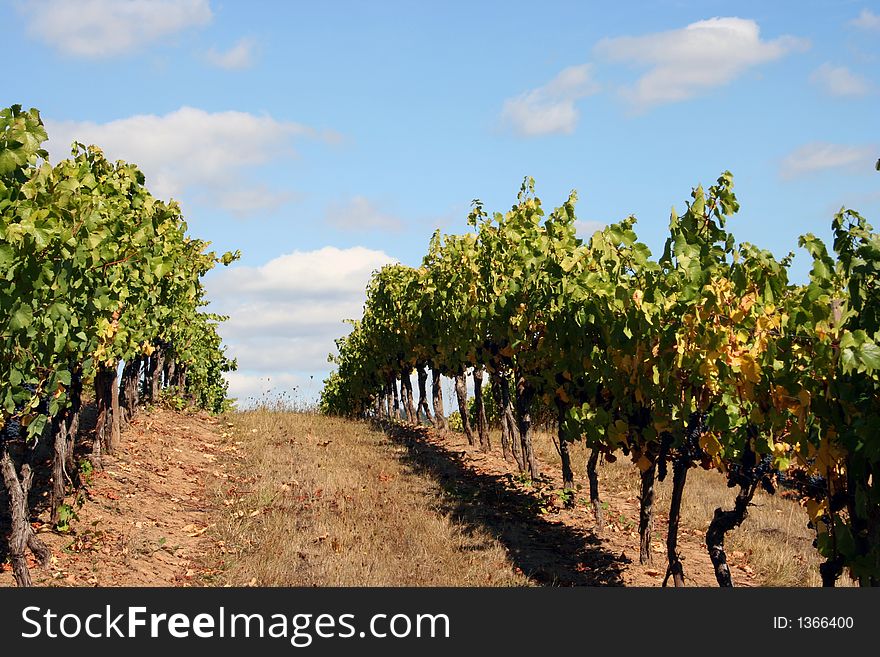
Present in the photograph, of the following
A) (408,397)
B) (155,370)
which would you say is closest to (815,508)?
(155,370)

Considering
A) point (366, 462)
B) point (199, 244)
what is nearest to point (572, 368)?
point (366, 462)

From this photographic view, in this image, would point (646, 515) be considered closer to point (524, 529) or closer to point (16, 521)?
point (524, 529)

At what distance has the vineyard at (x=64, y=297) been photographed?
1034 cm

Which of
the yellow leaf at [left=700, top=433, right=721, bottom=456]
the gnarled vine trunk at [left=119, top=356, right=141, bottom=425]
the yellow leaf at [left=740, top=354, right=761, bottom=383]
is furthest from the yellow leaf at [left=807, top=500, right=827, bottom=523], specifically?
the gnarled vine trunk at [left=119, top=356, right=141, bottom=425]

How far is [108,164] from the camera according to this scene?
20.3 m

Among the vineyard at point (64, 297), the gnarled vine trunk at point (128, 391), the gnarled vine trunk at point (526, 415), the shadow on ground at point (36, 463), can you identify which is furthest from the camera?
the gnarled vine trunk at point (128, 391)

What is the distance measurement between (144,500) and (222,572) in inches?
184

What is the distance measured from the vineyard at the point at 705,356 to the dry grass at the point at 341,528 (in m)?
3.03

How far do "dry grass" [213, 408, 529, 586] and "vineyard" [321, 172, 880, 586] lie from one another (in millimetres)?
3029

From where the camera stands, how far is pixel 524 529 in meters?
18.5

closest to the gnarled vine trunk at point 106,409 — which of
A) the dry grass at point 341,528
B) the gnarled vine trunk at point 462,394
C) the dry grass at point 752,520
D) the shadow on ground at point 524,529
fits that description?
the dry grass at point 341,528

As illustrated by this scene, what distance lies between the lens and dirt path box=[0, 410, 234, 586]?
14.5 meters

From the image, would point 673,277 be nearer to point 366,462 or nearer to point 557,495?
point 557,495

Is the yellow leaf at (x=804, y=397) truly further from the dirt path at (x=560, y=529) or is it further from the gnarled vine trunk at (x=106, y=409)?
the gnarled vine trunk at (x=106, y=409)
